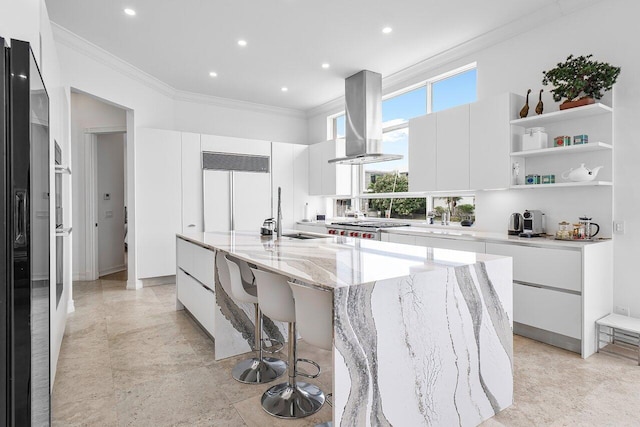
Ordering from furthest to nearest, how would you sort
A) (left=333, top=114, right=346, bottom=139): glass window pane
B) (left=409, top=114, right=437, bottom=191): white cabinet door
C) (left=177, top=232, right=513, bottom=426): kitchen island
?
(left=333, top=114, right=346, bottom=139): glass window pane < (left=409, top=114, right=437, bottom=191): white cabinet door < (left=177, top=232, right=513, bottom=426): kitchen island

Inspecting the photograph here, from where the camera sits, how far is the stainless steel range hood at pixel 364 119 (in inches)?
193

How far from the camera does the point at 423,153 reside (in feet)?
14.4

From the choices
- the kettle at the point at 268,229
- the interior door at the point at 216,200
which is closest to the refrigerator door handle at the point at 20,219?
the kettle at the point at 268,229

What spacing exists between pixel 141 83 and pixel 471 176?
464 cm

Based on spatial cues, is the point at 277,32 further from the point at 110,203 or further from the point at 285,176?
the point at 110,203

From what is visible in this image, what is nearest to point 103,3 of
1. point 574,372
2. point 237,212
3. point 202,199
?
point 202,199

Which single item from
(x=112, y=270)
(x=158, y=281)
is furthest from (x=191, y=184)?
(x=112, y=270)

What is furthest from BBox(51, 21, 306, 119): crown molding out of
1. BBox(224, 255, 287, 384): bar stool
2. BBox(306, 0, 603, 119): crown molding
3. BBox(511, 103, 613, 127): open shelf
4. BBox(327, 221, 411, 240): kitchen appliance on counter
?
BBox(511, 103, 613, 127): open shelf

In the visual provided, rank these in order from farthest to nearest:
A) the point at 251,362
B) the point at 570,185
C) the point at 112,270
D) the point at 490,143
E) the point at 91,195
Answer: the point at 112,270 < the point at 91,195 < the point at 490,143 < the point at 570,185 < the point at 251,362

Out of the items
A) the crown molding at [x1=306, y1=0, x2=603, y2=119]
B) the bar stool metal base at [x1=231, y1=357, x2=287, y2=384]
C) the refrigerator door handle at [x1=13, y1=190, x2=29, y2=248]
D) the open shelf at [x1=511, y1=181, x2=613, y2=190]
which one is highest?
the crown molding at [x1=306, y1=0, x2=603, y2=119]

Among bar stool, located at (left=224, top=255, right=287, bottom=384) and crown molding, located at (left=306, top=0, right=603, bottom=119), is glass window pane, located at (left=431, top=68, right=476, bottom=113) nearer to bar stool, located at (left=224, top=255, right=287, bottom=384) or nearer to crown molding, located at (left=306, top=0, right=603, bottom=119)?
crown molding, located at (left=306, top=0, right=603, bottom=119)

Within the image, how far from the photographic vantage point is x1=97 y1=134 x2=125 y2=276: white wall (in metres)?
6.02

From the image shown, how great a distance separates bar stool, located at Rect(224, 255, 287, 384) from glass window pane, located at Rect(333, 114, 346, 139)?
448 cm

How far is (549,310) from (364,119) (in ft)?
10.2
